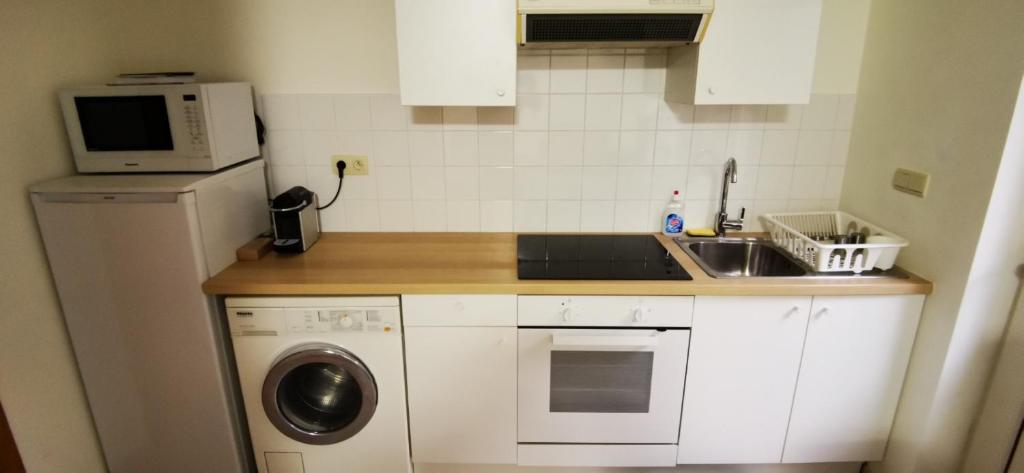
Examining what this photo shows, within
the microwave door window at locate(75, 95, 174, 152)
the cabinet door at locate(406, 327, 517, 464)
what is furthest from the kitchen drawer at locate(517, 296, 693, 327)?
the microwave door window at locate(75, 95, 174, 152)

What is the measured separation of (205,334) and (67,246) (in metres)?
0.50

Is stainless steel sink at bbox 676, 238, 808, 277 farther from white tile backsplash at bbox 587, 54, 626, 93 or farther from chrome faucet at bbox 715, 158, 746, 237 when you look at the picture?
white tile backsplash at bbox 587, 54, 626, 93

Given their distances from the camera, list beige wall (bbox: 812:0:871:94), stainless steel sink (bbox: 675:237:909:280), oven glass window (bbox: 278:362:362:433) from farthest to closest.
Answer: stainless steel sink (bbox: 675:237:909:280)
beige wall (bbox: 812:0:871:94)
oven glass window (bbox: 278:362:362:433)

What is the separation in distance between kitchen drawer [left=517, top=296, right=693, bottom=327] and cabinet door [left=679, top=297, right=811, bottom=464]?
0.25ft

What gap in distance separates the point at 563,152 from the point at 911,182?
124cm

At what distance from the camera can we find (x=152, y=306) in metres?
1.68

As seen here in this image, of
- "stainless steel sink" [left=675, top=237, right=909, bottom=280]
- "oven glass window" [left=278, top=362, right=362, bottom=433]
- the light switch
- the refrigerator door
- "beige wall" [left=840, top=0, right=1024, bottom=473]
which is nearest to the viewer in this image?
"beige wall" [left=840, top=0, right=1024, bottom=473]

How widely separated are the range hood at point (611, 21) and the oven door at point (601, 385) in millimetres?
987

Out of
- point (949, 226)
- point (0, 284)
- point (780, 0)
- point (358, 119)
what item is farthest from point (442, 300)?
point (949, 226)

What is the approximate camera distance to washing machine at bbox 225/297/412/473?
173 centimetres

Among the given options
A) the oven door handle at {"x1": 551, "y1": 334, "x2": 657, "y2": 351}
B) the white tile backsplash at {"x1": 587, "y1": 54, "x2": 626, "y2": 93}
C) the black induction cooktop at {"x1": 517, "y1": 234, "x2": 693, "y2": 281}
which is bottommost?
the oven door handle at {"x1": 551, "y1": 334, "x2": 657, "y2": 351}

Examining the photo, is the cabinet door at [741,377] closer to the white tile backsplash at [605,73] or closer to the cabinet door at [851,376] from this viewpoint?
the cabinet door at [851,376]

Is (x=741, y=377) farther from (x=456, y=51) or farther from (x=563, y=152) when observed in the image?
(x=456, y=51)

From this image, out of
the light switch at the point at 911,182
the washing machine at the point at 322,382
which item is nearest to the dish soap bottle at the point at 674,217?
the light switch at the point at 911,182
